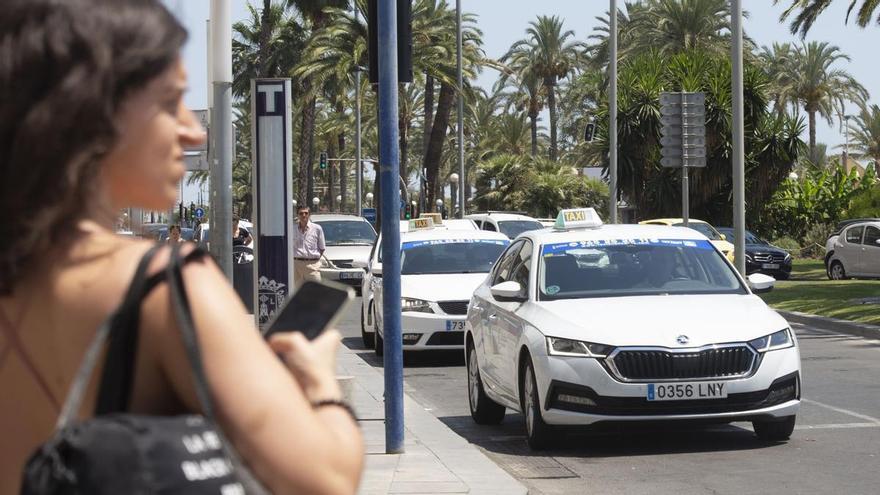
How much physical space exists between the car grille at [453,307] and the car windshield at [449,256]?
3.85ft

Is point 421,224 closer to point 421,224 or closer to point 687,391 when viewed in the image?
point 421,224

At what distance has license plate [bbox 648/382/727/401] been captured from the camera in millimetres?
9508

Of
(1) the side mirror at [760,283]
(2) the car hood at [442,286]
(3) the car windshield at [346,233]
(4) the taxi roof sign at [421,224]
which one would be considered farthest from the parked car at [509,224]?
(1) the side mirror at [760,283]

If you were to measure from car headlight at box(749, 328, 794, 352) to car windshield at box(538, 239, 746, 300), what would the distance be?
0.92 meters

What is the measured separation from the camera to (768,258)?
38.2 m

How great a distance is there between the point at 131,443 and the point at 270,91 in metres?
8.99

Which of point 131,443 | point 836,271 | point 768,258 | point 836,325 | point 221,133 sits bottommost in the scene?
point 836,325

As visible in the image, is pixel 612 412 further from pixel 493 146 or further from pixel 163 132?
pixel 493 146

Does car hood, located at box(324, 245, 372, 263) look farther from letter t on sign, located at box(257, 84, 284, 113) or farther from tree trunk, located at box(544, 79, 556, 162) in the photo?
tree trunk, located at box(544, 79, 556, 162)

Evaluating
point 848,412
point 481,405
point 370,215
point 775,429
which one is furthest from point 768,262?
point 370,215

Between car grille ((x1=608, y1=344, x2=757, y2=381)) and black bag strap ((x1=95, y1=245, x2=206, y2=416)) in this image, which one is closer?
black bag strap ((x1=95, y1=245, x2=206, y2=416))

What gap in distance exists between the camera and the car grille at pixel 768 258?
125 ft

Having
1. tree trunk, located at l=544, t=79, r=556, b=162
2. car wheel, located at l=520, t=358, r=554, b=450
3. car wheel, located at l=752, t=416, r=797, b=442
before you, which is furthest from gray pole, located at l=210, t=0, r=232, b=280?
tree trunk, located at l=544, t=79, r=556, b=162

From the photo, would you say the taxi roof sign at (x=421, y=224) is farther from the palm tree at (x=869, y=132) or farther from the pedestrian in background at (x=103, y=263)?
the palm tree at (x=869, y=132)
